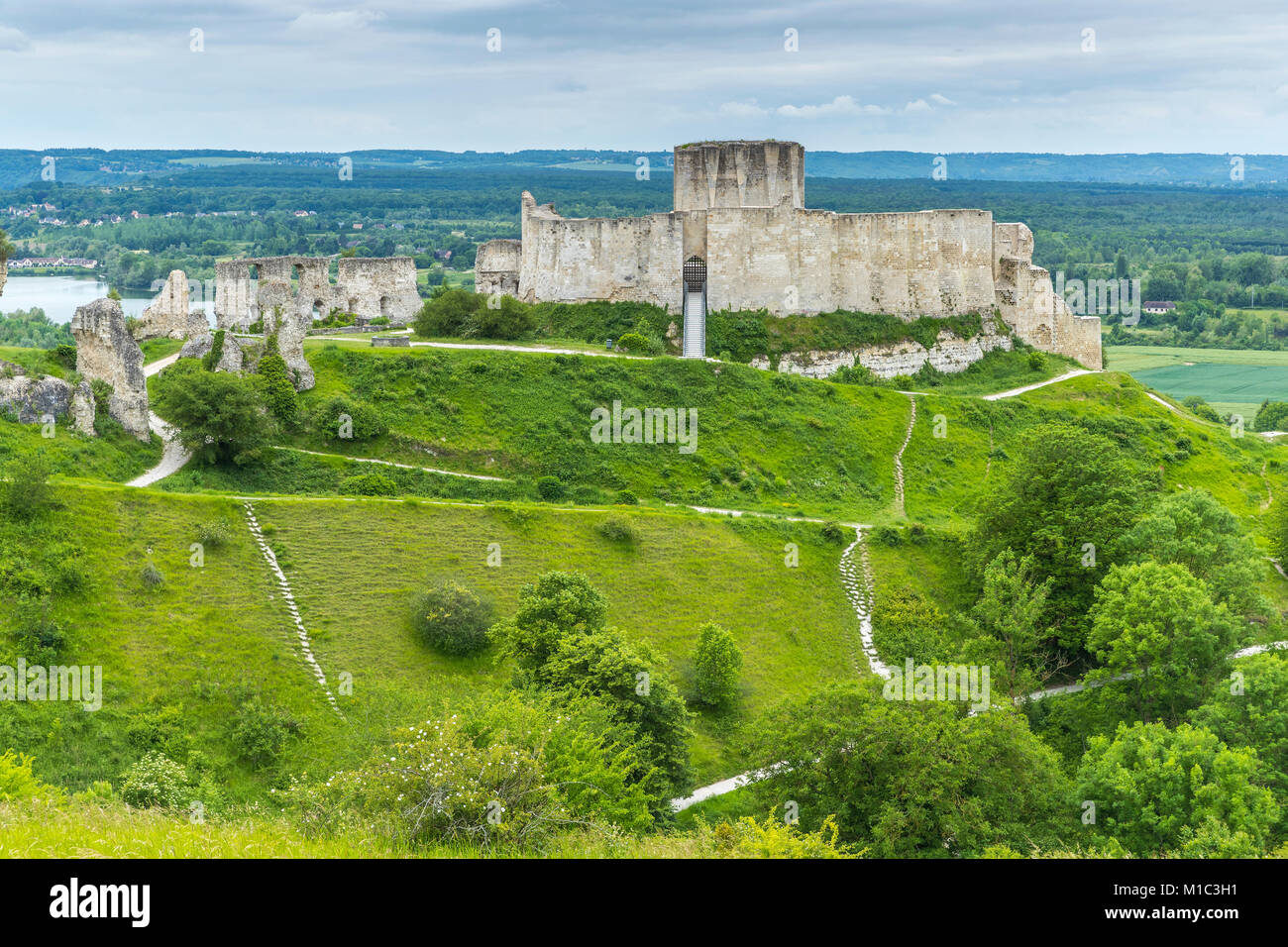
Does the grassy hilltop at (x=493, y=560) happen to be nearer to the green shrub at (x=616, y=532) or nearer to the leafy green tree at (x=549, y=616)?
the green shrub at (x=616, y=532)

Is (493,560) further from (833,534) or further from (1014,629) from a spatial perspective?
(1014,629)

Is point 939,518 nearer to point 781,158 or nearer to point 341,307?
point 781,158

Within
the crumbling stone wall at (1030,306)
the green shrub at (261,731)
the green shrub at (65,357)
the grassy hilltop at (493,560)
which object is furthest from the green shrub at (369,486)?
the crumbling stone wall at (1030,306)

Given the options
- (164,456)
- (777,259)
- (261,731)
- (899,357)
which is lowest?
(261,731)

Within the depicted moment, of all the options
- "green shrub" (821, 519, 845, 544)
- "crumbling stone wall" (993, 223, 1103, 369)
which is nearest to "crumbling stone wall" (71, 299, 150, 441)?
→ "green shrub" (821, 519, 845, 544)

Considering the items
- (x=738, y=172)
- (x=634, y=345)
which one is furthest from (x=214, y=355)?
(x=738, y=172)

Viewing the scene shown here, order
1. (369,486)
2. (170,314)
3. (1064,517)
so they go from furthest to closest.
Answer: (170,314)
(369,486)
(1064,517)
